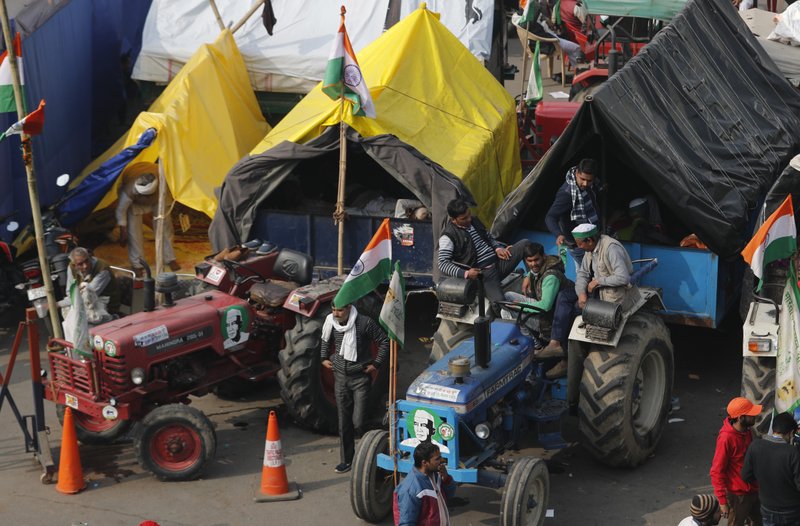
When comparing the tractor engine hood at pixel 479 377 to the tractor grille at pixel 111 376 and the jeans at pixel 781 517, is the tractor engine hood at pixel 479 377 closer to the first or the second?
the jeans at pixel 781 517

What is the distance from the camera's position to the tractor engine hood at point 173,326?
408 inches

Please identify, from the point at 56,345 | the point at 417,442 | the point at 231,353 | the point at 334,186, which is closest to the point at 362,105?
the point at 334,186

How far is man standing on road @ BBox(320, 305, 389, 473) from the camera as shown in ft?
33.7

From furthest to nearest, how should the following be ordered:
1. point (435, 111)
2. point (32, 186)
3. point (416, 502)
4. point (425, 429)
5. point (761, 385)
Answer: point (435, 111)
point (32, 186)
point (761, 385)
point (425, 429)
point (416, 502)

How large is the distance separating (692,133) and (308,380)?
4439 mm

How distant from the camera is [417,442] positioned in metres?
8.96

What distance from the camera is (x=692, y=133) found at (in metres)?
12.2

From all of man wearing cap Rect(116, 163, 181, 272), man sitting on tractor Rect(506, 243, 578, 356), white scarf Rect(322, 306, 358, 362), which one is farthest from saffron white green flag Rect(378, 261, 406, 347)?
man wearing cap Rect(116, 163, 181, 272)

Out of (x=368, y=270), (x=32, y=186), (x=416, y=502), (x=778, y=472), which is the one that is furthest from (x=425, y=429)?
(x=32, y=186)

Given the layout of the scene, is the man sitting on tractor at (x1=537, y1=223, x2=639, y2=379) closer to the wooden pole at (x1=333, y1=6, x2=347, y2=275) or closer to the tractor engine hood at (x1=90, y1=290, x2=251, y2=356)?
the tractor engine hood at (x1=90, y1=290, x2=251, y2=356)

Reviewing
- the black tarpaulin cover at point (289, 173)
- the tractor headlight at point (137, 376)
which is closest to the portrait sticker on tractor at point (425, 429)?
the tractor headlight at point (137, 376)

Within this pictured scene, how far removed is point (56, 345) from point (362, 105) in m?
4.35

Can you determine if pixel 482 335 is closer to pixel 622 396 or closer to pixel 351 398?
pixel 622 396

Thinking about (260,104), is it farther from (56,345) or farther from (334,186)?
(56,345)
